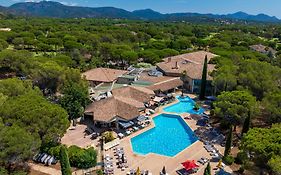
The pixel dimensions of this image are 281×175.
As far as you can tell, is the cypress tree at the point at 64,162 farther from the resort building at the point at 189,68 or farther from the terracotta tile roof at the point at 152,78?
the resort building at the point at 189,68

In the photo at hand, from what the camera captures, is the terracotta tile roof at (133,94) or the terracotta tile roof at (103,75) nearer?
the terracotta tile roof at (133,94)

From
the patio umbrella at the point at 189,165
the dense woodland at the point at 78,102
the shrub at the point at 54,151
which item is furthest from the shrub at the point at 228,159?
the shrub at the point at 54,151

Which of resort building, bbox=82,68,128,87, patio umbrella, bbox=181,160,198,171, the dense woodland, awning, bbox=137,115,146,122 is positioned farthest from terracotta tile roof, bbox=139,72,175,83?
patio umbrella, bbox=181,160,198,171

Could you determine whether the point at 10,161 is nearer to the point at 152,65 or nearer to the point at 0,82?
the point at 0,82

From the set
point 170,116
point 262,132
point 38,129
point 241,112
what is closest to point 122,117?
point 170,116

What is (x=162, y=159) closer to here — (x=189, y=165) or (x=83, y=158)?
(x=189, y=165)
